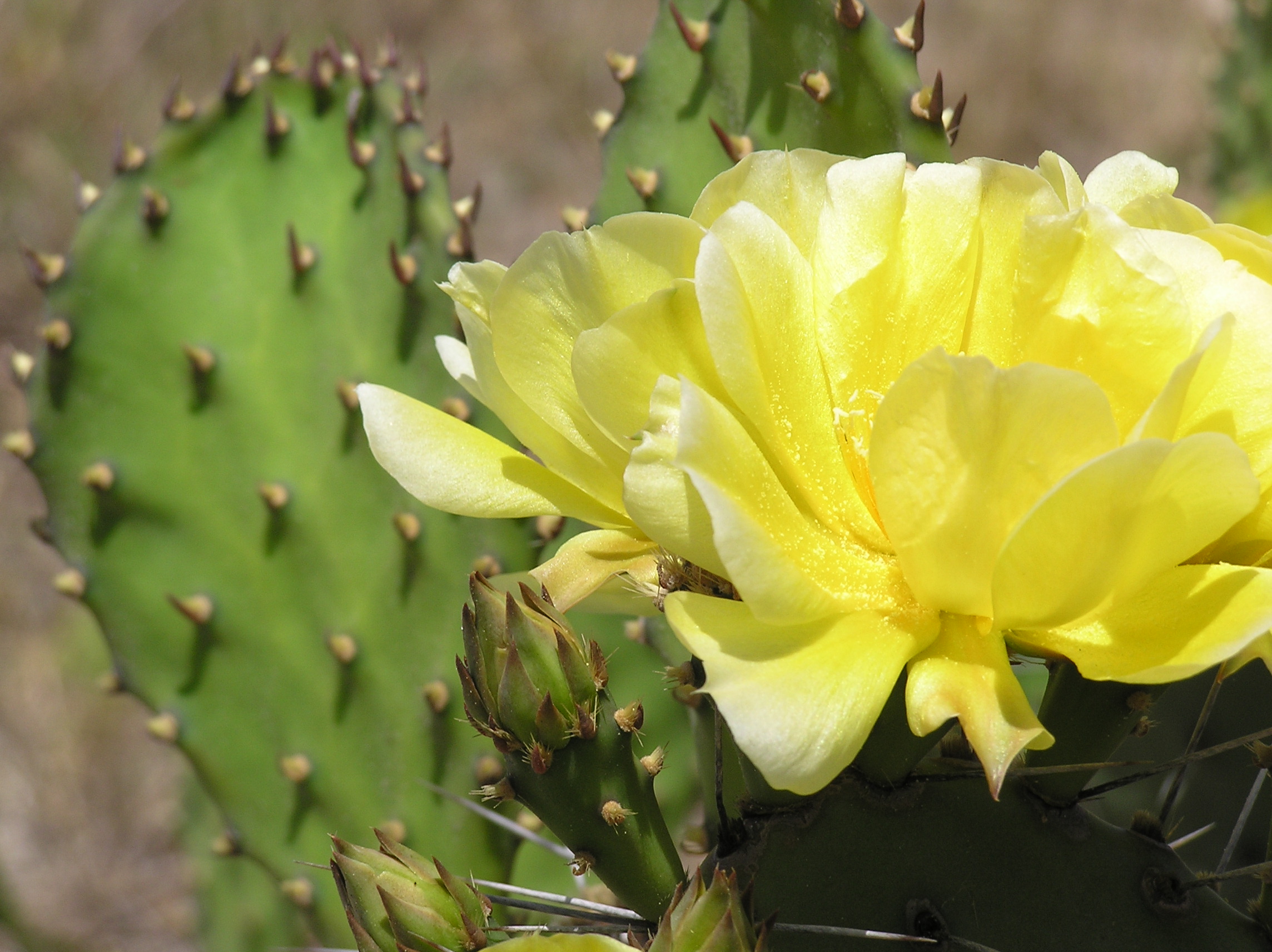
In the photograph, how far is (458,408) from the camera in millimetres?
963

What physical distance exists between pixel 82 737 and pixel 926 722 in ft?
9.36

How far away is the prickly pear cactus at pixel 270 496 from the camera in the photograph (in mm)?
1021

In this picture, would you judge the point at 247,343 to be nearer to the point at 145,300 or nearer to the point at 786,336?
the point at 145,300

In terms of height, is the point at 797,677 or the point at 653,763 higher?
the point at 797,677

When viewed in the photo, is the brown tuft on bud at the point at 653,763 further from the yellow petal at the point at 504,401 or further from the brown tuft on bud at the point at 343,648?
the brown tuft on bud at the point at 343,648

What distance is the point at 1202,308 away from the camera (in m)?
0.44

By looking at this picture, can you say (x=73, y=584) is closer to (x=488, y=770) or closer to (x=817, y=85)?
(x=488, y=770)

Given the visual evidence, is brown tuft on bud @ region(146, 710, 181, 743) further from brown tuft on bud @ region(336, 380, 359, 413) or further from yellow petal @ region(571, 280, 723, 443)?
yellow petal @ region(571, 280, 723, 443)

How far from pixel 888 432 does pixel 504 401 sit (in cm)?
17

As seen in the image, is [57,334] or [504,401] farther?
[57,334]

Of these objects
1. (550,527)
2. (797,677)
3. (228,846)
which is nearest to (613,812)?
(797,677)

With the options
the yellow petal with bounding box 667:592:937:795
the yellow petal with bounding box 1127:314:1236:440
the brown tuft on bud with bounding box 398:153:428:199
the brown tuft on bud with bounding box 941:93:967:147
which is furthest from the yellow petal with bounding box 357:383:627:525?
the brown tuft on bud with bounding box 398:153:428:199

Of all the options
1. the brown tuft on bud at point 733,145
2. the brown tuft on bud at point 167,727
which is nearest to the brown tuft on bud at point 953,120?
the brown tuft on bud at point 733,145

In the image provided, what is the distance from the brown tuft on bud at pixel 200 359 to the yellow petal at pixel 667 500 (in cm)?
74
